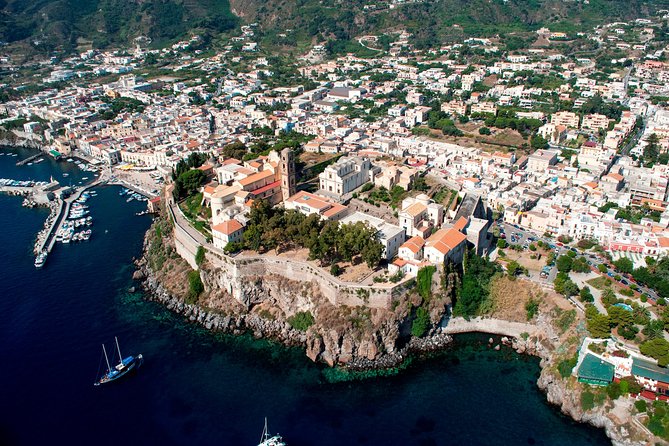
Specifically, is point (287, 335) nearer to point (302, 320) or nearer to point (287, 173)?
point (302, 320)

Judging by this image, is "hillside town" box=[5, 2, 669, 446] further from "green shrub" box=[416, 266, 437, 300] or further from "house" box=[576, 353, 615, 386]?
"green shrub" box=[416, 266, 437, 300]

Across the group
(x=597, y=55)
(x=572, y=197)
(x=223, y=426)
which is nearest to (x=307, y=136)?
(x=572, y=197)

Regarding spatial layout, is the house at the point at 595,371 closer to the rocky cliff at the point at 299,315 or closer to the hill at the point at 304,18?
the rocky cliff at the point at 299,315

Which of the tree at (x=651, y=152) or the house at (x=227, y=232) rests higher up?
the house at (x=227, y=232)

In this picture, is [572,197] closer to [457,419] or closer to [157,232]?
[457,419]

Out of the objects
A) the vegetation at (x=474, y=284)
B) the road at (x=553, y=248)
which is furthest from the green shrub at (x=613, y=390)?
the vegetation at (x=474, y=284)

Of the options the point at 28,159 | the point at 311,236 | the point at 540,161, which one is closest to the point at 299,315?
the point at 311,236
